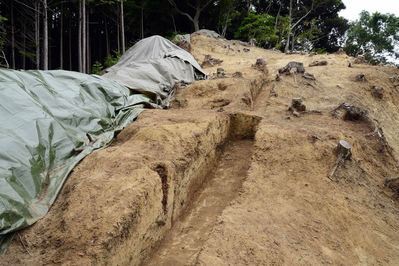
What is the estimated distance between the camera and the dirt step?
3.26 metres

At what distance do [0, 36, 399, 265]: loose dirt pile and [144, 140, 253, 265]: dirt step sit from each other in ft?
0.04

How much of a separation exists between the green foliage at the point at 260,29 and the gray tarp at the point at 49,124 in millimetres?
11938

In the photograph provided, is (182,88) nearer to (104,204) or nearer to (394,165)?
(394,165)

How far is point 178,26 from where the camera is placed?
1975cm

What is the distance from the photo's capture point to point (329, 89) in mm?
7469

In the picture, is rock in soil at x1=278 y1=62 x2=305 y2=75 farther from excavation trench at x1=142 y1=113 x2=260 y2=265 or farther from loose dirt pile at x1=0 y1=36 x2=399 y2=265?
excavation trench at x1=142 y1=113 x2=260 y2=265

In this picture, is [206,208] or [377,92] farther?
[377,92]

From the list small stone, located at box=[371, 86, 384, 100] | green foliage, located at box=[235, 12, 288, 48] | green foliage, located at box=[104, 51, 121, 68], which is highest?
green foliage, located at box=[235, 12, 288, 48]

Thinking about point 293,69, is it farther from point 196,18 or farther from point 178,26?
point 178,26

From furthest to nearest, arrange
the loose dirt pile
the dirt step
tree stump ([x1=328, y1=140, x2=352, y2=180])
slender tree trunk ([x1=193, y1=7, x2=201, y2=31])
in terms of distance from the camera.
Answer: slender tree trunk ([x1=193, y1=7, x2=201, y2=31])
tree stump ([x1=328, y1=140, x2=352, y2=180])
the dirt step
the loose dirt pile

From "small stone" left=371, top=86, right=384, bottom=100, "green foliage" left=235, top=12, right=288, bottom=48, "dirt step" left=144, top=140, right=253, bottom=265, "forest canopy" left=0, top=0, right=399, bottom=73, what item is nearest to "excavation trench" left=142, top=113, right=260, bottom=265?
"dirt step" left=144, top=140, right=253, bottom=265

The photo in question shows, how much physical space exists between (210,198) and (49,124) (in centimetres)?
191

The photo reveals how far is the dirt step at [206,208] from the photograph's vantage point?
10.7 feet

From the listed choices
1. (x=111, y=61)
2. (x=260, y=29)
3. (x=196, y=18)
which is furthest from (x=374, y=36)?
(x=111, y=61)
